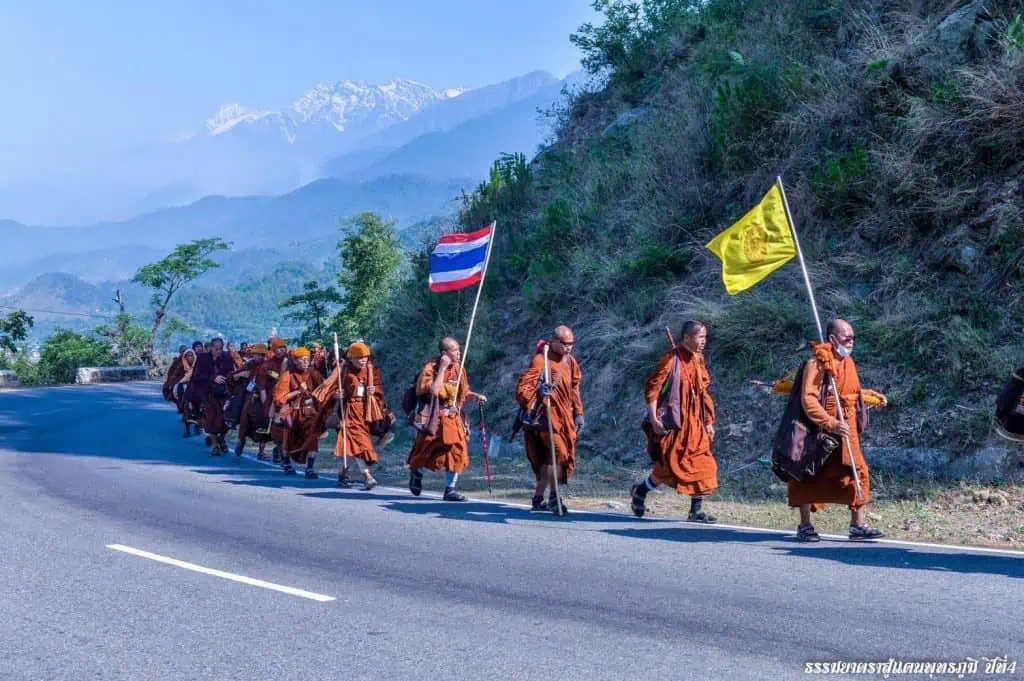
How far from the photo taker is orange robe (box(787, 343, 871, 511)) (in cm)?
953

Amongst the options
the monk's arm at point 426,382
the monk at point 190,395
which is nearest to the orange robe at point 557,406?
the monk's arm at point 426,382

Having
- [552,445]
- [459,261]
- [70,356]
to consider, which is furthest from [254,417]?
[70,356]

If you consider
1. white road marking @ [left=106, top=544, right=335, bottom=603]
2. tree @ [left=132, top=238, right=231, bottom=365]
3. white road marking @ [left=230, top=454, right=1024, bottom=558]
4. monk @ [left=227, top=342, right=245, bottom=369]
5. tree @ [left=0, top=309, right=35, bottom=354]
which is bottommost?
white road marking @ [left=106, top=544, right=335, bottom=603]

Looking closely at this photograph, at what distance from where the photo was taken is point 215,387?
21344mm

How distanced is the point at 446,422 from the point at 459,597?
17.0 feet

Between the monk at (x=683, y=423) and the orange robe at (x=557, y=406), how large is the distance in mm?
1050

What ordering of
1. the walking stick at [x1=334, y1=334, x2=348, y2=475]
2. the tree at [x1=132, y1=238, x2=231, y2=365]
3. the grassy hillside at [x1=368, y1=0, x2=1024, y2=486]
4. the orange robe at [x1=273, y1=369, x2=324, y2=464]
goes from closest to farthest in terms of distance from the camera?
the grassy hillside at [x1=368, y1=0, x2=1024, y2=486] → the walking stick at [x1=334, y1=334, x2=348, y2=475] → the orange robe at [x1=273, y1=369, x2=324, y2=464] → the tree at [x1=132, y1=238, x2=231, y2=365]

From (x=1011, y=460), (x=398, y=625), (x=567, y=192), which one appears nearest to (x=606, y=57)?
(x=567, y=192)

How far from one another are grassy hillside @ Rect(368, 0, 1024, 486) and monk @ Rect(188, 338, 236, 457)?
4827mm

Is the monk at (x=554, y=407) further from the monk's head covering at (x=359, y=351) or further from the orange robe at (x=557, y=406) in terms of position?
the monk's head covering at (x=359, y=351)

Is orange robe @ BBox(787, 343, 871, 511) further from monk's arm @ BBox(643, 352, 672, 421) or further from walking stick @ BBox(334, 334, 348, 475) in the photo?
walking stick @ BBox(334, 334, 348, 475)

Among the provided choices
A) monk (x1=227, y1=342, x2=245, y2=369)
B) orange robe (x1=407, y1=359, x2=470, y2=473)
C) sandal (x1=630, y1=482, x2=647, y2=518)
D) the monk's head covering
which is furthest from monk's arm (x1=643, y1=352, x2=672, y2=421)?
monk (x1=227, y1=342, x2=245, y2=369)

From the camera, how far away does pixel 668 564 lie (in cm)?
876

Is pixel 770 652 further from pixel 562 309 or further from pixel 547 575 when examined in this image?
pixel 562 309
